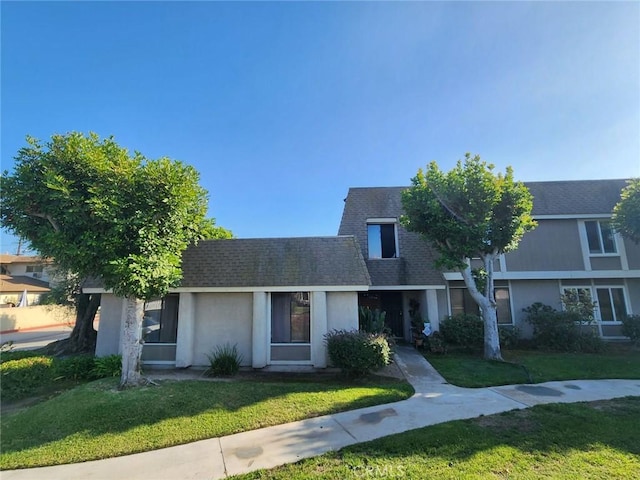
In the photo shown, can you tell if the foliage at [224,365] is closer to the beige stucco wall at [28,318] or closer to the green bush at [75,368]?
the green bush at [75,368]

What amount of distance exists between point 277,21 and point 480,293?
12221mm

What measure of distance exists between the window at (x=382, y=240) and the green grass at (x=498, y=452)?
9958 mm

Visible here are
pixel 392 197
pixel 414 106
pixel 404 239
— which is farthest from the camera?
pixel 392 197

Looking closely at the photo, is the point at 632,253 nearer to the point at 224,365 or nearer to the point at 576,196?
the point at 576,196

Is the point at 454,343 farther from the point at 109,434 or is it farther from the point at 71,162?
the point at 71,162

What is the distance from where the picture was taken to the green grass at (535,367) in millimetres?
9414

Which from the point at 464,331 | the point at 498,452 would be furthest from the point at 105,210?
the point at 464,331

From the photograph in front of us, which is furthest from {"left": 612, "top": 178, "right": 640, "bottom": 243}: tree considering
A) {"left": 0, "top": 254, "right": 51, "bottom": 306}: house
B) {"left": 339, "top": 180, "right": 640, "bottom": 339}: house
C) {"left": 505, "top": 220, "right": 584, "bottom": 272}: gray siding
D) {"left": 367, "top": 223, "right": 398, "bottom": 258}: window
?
{"left": 0, "top": 254, "right": 51, "bottom": 306}: house

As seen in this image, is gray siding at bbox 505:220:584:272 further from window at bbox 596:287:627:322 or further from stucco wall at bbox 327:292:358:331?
stucco wall at bbox 327:292:358:331

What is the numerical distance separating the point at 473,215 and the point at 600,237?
9.36 m

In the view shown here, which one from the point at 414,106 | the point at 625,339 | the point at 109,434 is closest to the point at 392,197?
the point at 414,106

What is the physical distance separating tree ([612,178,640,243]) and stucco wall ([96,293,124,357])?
21.0m

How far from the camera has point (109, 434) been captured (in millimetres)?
5898

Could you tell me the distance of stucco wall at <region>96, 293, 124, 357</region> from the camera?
11508mm
